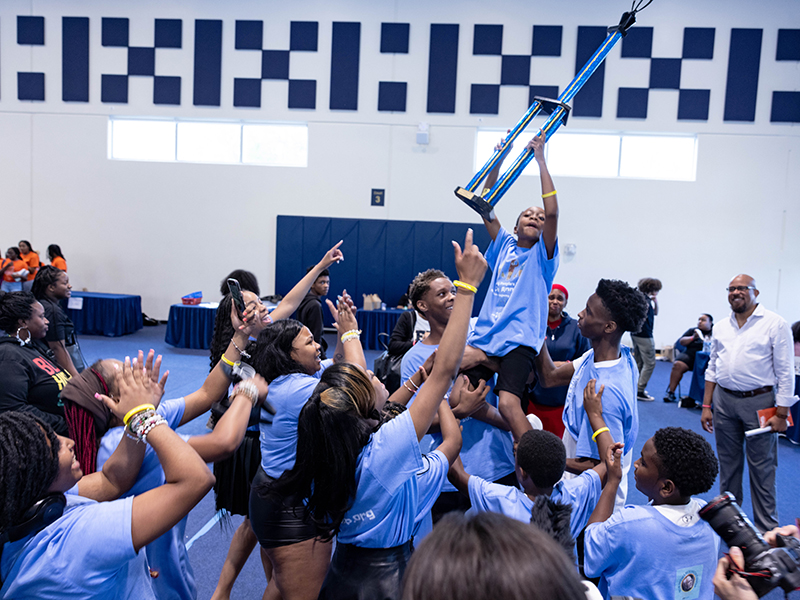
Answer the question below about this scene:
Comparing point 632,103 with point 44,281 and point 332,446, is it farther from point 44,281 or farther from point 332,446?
point 332,446

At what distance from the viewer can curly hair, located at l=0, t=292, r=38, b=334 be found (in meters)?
2.92

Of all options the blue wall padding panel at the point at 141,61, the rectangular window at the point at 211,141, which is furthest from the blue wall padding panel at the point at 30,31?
the rectangular window at the point at 211,141

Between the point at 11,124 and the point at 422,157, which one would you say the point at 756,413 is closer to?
the point at 422,157

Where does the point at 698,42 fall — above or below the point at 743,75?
above

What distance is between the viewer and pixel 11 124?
32.6ft

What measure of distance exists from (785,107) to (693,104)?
5.22 feet

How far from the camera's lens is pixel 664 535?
4.50ft

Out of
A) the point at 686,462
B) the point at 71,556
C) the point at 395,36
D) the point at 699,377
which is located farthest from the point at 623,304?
the point at 395,36

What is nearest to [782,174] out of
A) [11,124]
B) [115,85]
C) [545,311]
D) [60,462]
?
[545,311]

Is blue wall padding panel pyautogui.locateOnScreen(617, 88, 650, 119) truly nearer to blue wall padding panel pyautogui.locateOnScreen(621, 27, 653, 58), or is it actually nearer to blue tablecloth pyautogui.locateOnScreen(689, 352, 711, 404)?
blue wall padding panel pyautogui.locateOnScreen(621, 27, 653, 58)

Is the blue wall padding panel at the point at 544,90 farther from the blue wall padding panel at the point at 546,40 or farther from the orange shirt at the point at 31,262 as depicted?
the orange shirt at the point at 31,262

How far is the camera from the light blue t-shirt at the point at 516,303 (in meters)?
2.25

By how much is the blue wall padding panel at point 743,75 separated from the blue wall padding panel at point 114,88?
442 inches

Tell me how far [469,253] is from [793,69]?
35.4ft
